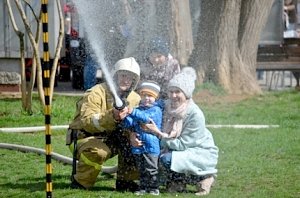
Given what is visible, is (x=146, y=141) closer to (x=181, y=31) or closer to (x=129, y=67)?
(x=129, y=67)

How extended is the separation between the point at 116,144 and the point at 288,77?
20035 mm

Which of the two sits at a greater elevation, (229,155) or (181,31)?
(181,31)


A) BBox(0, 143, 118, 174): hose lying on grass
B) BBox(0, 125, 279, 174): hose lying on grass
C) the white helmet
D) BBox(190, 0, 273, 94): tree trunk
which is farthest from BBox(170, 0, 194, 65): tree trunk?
the white helmet

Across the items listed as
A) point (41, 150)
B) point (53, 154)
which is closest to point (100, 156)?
point (53, 154)

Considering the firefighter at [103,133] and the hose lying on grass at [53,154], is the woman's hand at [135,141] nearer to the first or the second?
the firefighter at [103,133]

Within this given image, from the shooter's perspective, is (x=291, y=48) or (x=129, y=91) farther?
(x=291, y=48)

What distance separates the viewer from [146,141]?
893cm

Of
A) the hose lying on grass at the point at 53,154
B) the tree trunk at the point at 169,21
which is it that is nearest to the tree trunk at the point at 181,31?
the tree trunk at the point at 169,21

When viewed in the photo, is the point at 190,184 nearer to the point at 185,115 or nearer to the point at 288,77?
the point at 185,115

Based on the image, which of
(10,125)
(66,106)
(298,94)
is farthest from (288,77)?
(10,125)

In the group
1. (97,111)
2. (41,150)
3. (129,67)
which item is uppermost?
(129,67)

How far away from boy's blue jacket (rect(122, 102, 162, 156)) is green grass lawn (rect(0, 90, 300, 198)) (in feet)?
1.44

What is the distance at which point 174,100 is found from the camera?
9188 mm

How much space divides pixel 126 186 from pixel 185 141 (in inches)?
28.5
